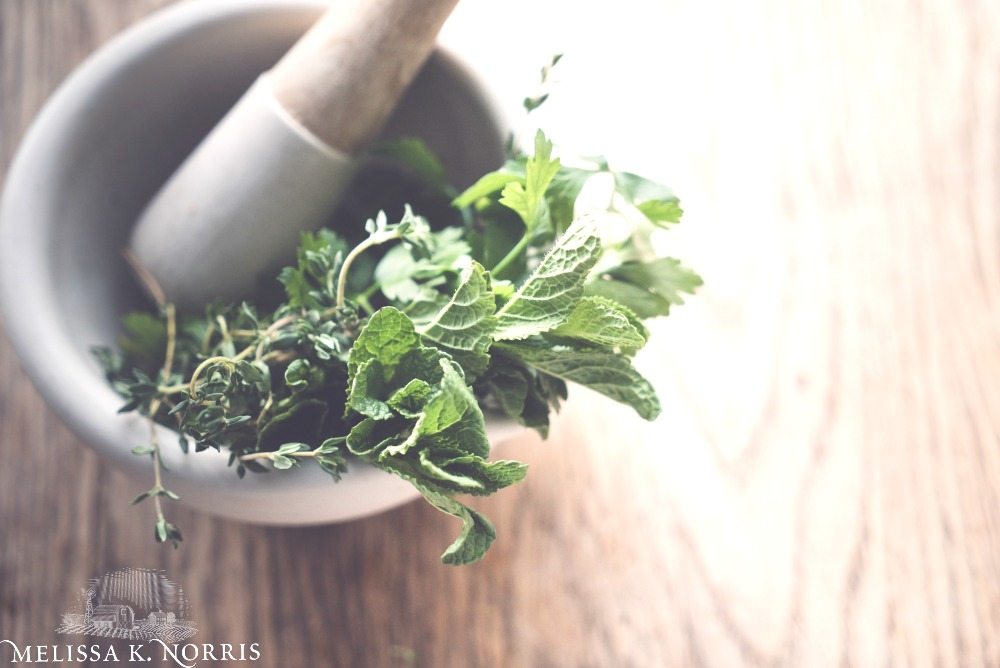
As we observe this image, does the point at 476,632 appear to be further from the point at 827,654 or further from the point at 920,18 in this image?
the point at 920,18

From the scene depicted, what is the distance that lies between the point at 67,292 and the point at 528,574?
0.41 meters

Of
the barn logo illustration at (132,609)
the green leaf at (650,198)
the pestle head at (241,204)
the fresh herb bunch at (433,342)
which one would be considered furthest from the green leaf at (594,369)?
the barn logo illustration at (132,609)

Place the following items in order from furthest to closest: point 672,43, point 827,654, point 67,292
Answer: point 672,43
point 827,654
point 67,292

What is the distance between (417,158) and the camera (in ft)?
2.08

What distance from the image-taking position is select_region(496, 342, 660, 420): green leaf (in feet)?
1.63

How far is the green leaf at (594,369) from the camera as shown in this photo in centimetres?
50

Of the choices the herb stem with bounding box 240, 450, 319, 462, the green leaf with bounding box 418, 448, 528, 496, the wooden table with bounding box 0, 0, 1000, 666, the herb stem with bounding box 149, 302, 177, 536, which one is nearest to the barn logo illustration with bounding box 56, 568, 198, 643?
the wooden table with bounding box 0, 0, 1000, 666

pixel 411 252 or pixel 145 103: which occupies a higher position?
pixel 145 103

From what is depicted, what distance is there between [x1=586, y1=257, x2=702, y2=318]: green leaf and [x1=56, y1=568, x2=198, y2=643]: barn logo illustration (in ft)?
1.44

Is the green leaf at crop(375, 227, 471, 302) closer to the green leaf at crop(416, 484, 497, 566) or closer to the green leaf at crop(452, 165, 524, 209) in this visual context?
the green leaf at crop(452, 165, 524, 209)

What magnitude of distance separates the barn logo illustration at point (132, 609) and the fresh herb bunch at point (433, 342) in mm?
185

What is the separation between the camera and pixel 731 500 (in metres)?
0.74

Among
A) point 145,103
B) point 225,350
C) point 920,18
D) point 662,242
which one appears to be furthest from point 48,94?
point 920,18

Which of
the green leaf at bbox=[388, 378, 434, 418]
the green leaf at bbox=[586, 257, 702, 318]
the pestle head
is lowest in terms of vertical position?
the green leaf at bbox=[388, 378, 434, 418]
